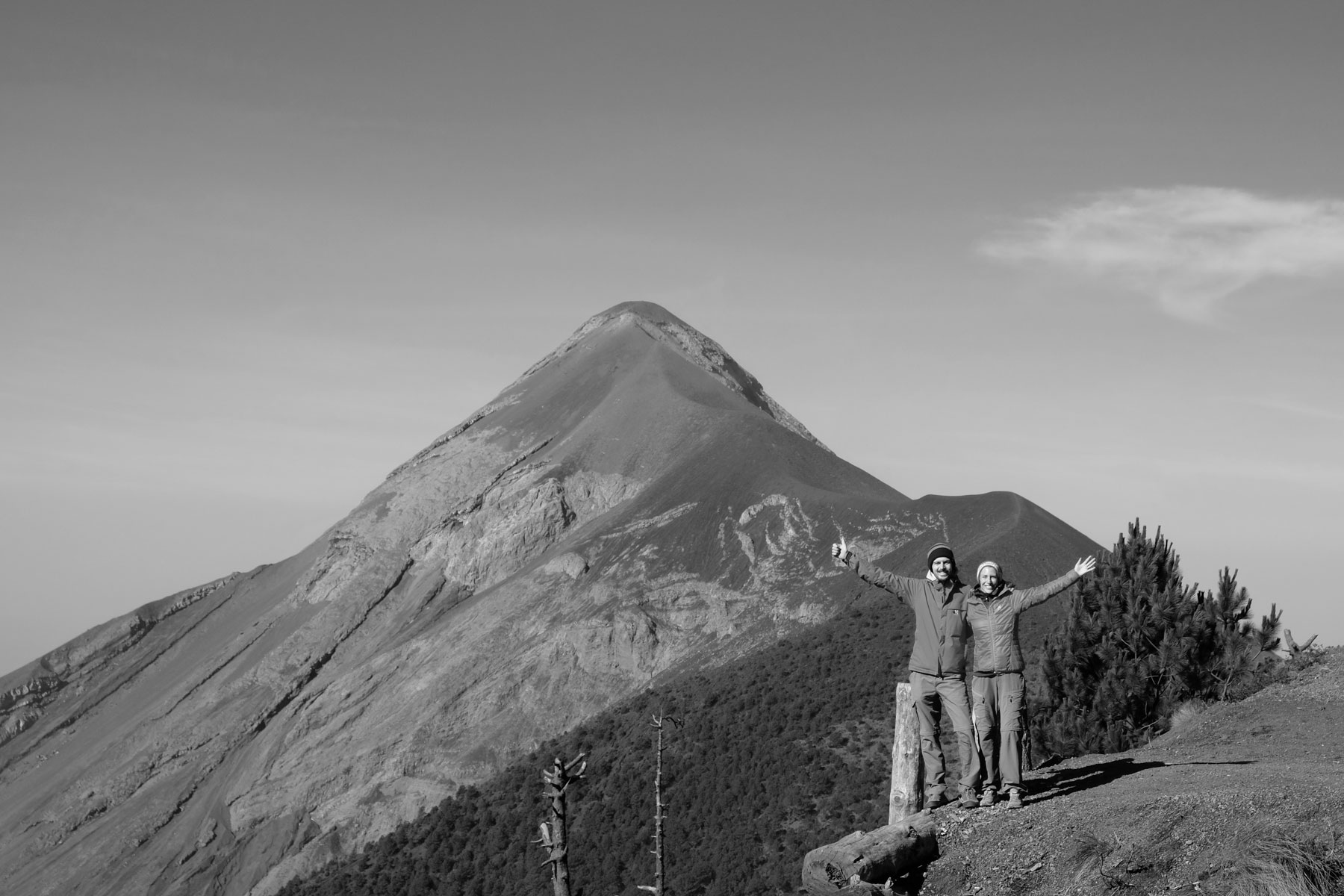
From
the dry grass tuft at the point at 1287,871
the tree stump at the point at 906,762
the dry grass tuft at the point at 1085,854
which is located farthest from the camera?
the tree stump at the point at 906,762

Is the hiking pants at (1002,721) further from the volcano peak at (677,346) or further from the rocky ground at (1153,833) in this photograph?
the volcano peak at (677,346)

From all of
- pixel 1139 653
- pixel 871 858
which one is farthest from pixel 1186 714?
pixel 871 858

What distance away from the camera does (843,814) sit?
1144 inches

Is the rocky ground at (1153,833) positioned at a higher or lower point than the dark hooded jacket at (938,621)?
lower

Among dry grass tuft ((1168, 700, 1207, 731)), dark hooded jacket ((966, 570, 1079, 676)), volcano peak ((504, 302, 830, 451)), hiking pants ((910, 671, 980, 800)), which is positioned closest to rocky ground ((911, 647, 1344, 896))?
hiking pants ((910, 671, 980, 800))

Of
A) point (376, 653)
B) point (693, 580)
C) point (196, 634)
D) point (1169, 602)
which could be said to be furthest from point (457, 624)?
point (1169, 602)

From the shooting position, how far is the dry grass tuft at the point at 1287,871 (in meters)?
9.01

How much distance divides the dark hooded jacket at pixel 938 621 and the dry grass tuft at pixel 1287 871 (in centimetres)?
328

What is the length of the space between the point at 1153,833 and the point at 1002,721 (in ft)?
6.21

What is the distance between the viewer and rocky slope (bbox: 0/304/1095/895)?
157ft

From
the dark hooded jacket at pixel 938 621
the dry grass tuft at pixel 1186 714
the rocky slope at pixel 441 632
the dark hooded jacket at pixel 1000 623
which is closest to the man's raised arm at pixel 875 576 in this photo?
the dark hooded jacket at pixel 938 621

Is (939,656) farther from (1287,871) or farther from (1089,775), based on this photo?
(1287,871)

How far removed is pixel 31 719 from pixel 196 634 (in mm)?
11872

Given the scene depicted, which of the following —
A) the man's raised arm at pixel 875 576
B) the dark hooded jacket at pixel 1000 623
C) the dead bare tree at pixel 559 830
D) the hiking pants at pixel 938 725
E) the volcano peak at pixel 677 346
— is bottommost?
the dead bare tree at pixel 559 830
